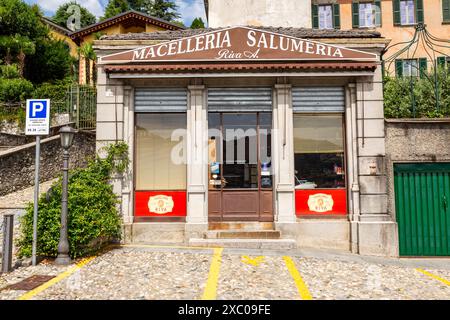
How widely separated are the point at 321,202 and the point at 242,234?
7.28 ft

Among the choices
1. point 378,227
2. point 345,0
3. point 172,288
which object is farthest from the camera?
point 345,0

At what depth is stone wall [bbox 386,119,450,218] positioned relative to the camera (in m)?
8.70

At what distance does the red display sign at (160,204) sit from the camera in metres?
8.94

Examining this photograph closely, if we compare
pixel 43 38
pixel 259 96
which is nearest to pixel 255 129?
pixel 259 96

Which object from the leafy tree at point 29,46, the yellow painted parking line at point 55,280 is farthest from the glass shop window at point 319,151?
the leafy tree at point 29,46

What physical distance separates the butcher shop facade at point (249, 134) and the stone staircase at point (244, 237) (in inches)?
1.4

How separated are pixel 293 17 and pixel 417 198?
8.41 m

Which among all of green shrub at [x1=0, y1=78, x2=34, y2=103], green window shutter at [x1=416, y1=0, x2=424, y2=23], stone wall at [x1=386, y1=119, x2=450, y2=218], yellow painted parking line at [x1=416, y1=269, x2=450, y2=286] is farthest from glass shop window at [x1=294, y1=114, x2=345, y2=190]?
green window shutter at [x1=416, y1=0, x2=424, y2=23]

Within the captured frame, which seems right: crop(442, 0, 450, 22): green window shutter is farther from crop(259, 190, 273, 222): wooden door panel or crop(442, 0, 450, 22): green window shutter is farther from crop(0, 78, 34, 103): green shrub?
crop(0, 78, 34, 103): green shrub

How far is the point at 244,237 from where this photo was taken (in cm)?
845

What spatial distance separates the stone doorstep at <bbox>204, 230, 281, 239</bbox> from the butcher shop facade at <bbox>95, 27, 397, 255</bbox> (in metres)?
0.03

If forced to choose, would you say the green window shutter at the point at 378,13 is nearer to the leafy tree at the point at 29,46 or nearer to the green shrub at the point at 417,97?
the green shrub at the point at 417,97

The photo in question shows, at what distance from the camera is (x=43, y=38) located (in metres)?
25.7

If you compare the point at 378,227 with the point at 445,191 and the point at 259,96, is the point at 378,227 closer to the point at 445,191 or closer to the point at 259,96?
the point at 445,191
